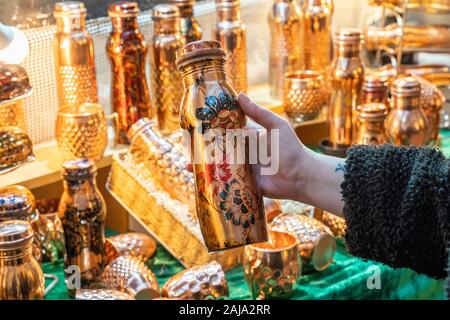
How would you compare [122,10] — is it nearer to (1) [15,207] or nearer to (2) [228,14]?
(2) [228,14]

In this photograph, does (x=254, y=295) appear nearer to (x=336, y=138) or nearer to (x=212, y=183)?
(x=212, y=183)

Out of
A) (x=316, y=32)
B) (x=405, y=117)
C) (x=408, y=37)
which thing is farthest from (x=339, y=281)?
(x=408, y=37)

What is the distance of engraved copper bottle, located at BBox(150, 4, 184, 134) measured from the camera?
5.79 ft

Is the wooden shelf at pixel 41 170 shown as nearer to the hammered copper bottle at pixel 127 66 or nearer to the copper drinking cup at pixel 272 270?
the hammered copper bottle at pixel 127 66

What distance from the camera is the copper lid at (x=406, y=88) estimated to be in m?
1.89

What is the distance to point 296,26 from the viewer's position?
2139 millimetres

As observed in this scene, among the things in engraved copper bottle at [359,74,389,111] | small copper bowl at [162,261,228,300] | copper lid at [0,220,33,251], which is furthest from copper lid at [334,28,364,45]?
copper lid at [0,220,33,251]

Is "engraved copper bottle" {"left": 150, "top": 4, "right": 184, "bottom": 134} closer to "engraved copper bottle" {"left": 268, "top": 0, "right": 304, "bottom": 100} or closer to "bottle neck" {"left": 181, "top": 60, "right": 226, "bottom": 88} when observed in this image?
"engraved copper bottle" {"left": 268, "top": 0, "right": 304, "bottom": 100}

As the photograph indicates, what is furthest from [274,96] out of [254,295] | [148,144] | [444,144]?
[254,295]

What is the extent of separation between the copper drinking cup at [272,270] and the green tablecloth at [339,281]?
0.04 m

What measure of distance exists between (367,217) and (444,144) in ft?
3.83

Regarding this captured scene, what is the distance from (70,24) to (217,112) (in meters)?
0.66

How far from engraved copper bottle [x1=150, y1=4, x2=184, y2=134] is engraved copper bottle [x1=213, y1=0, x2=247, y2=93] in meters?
0.17

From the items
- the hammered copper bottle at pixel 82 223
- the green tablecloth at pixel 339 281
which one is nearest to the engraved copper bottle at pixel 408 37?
the green tablecloth at pixel 339 281
